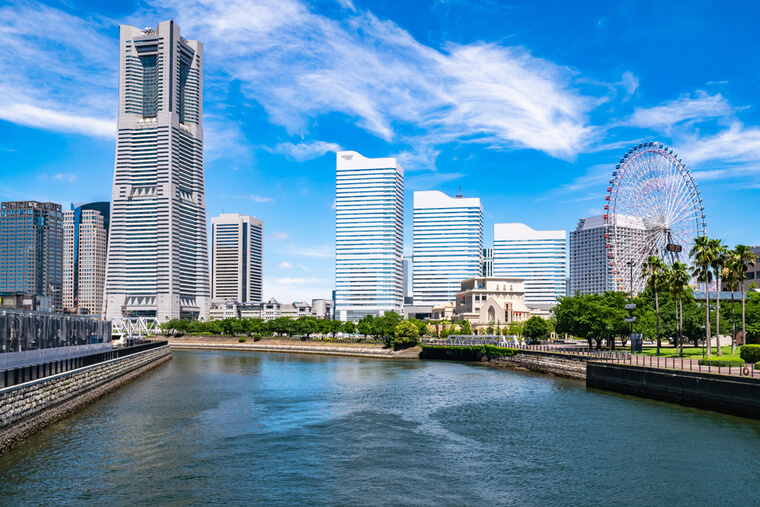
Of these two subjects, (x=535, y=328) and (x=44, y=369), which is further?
(x=535, y=328)

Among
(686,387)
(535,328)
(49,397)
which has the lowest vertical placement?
(535,328)

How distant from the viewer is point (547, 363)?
105 metres

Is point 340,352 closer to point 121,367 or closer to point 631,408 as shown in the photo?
point 121,367

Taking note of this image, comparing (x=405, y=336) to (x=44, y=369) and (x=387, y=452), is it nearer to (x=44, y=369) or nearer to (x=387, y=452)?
(x=44, y=369)

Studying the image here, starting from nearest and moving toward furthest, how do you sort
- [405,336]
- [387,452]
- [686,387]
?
1. [387,452]
2. [686,387]
3. [405,336]

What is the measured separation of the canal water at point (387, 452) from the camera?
35.7 m

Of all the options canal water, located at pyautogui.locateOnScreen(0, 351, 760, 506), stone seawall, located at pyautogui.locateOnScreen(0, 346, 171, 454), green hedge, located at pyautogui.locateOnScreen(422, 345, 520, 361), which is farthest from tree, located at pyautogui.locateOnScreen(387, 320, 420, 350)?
stone seawall, located at pyautogui.locateOnScreen(0, 346, 171, 454)

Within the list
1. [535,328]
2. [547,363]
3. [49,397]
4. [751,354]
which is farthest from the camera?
[535,328]

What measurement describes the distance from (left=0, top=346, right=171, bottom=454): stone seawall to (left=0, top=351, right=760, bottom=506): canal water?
135 centimetres

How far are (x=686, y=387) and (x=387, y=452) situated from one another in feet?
123

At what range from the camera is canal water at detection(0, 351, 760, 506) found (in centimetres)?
3566

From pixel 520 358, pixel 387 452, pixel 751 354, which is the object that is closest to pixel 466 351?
pixel 520 358

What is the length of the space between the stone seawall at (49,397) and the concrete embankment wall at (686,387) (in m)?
62.5

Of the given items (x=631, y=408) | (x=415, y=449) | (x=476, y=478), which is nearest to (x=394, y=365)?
(x=631, y=408)
